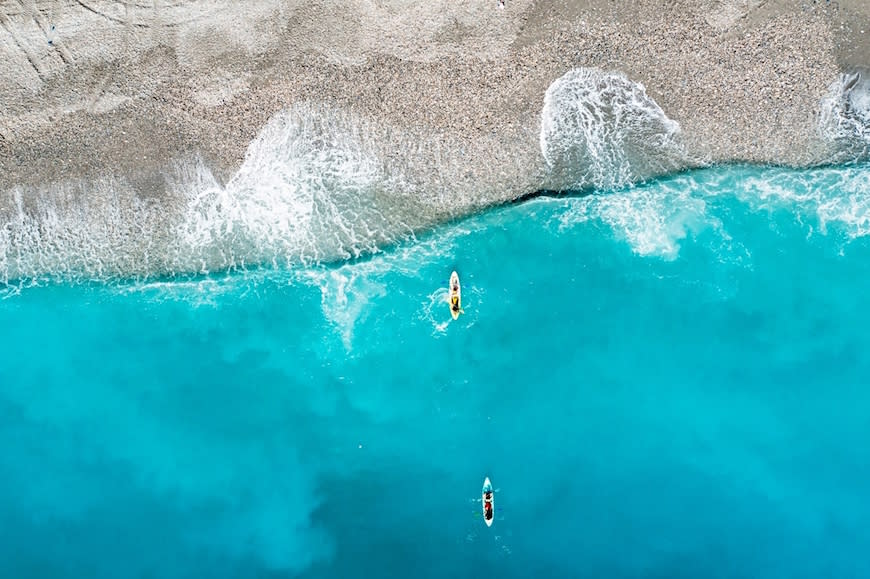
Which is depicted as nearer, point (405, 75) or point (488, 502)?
point (405, 75)

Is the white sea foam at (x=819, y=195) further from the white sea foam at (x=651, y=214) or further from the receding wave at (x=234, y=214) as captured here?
the receding wave at (x=234, y=214)

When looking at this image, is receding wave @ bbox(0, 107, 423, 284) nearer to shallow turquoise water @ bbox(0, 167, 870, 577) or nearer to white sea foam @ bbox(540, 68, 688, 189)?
shallow turquoise water @ bbox(0, 167, 870, 577)

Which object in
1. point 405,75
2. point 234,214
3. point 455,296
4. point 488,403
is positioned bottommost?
point 488,403

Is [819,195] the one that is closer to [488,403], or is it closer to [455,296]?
[455,296]

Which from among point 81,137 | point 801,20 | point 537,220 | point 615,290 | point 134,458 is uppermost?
point 801,20

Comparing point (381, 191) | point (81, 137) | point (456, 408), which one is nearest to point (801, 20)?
point (381, 191)

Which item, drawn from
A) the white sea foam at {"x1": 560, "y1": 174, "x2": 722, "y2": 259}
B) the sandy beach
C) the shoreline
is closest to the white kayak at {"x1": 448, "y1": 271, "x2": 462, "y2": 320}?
the shoreline

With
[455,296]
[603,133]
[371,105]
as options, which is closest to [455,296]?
[455,296]

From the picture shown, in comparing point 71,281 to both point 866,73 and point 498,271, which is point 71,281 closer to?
point 498,271
